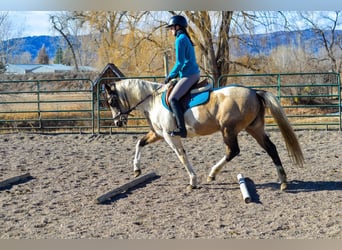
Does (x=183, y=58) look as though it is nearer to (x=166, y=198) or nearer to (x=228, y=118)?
(x=228, y=118)

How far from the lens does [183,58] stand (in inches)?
237

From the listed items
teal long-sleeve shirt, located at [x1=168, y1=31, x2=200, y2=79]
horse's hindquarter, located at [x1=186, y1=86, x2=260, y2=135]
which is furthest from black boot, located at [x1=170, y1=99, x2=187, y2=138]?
teal long-sleeve shirt, located at [x1=168, y1=31, x2=200, y2=79]

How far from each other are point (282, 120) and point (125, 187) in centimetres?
217

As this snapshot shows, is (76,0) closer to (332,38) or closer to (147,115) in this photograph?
(147,115)

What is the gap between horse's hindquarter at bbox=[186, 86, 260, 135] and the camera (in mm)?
6125

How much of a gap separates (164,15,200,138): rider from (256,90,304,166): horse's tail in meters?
0.91

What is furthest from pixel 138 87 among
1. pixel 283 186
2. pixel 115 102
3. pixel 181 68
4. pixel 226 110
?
pixel 283 186

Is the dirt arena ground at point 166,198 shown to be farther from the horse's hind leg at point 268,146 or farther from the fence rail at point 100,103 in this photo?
the fence rail at point 100,103

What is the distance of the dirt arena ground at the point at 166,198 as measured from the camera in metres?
4.62

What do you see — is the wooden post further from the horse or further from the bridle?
the bridle

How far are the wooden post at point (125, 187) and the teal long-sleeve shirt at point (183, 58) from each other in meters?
1.48

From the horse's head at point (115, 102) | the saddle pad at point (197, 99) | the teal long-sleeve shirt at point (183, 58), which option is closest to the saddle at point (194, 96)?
the saddle pad at point (197, 99)

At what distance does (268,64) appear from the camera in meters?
19.5

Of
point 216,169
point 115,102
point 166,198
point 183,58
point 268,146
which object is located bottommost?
point 166,198
